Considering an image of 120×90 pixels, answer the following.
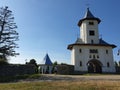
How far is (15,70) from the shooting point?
31.8 m

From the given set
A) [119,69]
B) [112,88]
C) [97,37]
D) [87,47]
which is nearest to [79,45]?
[87,47]

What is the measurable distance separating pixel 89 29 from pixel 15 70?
885 inches

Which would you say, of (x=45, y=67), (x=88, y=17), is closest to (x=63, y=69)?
(x=45, y=67)

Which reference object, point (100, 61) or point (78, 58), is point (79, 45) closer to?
point (78, 58)

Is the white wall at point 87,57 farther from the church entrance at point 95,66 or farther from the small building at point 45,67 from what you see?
the small building at point 45,67

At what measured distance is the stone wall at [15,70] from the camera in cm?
3139

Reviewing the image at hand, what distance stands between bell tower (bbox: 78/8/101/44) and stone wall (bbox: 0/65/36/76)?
59.1ft

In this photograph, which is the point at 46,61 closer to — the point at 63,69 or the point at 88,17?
the point at 63,69

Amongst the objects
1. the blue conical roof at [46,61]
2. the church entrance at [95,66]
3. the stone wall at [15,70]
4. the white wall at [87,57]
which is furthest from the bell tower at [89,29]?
the stone wall at [15,70]

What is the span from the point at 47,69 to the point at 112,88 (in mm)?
37799

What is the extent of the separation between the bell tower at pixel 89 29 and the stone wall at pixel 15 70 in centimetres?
1801

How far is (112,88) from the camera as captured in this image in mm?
13320

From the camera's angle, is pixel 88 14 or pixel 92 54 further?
pixel 88 14

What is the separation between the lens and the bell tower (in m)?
45.8
